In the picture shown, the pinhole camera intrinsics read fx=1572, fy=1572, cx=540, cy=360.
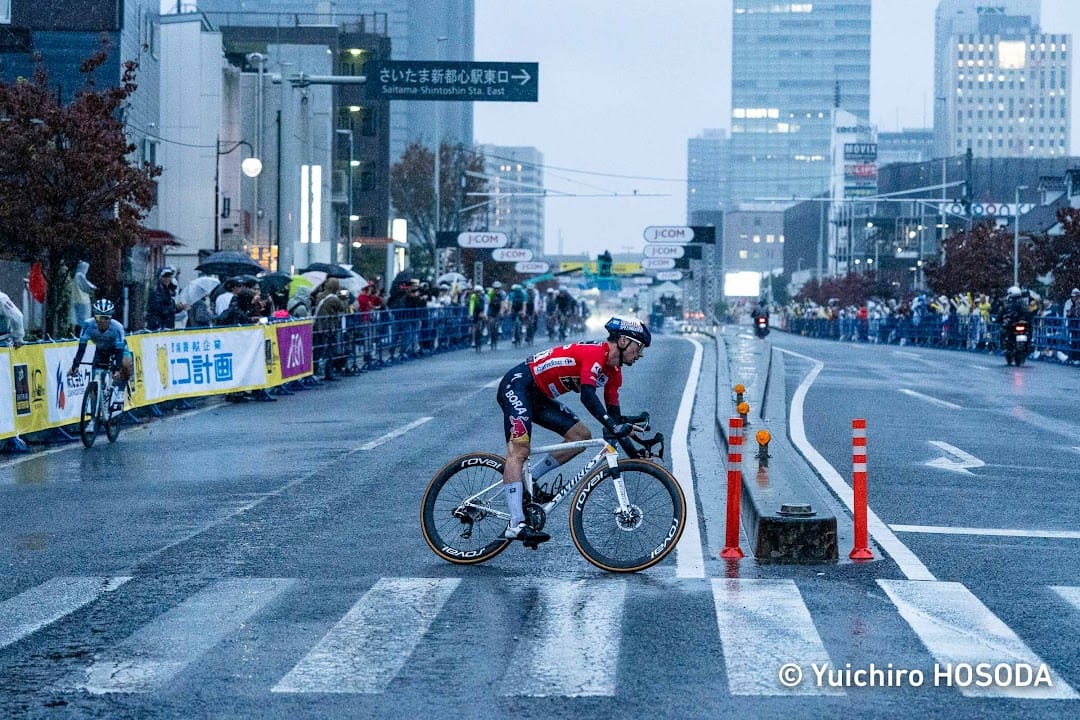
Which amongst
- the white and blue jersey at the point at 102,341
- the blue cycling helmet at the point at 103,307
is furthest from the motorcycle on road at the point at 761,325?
the blue cycling helmet at the point at 103,307

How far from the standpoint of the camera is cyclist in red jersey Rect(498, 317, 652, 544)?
9.84 metres

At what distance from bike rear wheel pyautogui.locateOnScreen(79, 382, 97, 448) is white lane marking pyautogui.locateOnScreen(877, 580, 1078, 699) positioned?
11125 mm

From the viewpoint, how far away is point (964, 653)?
758 cm

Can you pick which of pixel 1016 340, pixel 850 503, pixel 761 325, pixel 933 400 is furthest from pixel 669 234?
pixel 850 503

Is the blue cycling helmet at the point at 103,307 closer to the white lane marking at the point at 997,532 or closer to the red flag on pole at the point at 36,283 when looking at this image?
the white lane marking at the point at 997,532

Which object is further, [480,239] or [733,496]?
[480,239]

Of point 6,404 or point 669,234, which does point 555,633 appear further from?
point 669,234

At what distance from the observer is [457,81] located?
115 ft

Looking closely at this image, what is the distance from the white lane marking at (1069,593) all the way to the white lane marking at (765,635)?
1553 millimetres

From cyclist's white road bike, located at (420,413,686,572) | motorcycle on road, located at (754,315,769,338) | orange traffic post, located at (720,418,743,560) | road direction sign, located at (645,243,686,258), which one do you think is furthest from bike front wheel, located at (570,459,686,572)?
road direction sign, located at (645,243,686,258)

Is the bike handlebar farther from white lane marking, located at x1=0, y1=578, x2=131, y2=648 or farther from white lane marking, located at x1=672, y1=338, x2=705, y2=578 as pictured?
white lane marking, located at x1=0, y1=578, x2=131, y2=648

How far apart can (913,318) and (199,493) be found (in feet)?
169

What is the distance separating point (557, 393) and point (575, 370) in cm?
32

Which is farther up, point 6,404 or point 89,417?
point 6,404
